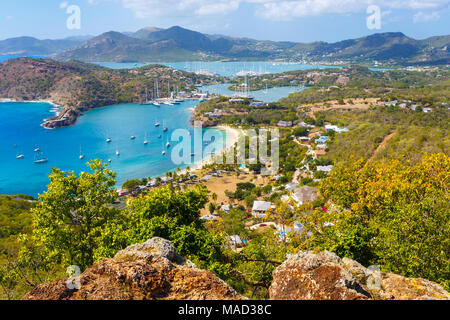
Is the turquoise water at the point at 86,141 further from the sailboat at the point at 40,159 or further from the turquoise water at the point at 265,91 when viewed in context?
the turquoise water at the point at 265,91

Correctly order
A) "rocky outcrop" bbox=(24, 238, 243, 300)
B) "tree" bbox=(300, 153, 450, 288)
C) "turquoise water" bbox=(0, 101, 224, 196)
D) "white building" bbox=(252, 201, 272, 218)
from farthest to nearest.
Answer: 1. "turquoise water" bbox=(0, 101, 224, 196)
2. "white building" bbox=(252, 201, 272, 218)
3. "tree" bbox=(300, 153, 450, 288)
4. "rocky outcrop" bbox=(24, 238, 243, 300)

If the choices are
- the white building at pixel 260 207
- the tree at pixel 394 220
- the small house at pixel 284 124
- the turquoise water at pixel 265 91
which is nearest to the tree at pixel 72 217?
the tree at pixel 394 220

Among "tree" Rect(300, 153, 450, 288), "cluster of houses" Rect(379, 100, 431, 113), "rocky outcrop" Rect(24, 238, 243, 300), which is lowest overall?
"tree" Rect(300, 153, 450, 288)

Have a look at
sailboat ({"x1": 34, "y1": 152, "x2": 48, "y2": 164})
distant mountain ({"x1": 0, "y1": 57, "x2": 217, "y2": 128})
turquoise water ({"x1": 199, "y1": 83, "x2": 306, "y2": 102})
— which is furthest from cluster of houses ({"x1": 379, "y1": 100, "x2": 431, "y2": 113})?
distant mountain ({"x1": 0, "y1": 57, "x2": 217, "y2": 128})

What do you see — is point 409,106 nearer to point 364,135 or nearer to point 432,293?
point 364,135

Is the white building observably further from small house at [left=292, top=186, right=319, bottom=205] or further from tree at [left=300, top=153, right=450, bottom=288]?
tree at [left=300, top=153, right=450, bottom=288]

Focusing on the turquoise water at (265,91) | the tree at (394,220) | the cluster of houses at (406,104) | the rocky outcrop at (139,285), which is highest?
the turquoise water at (265,91)
